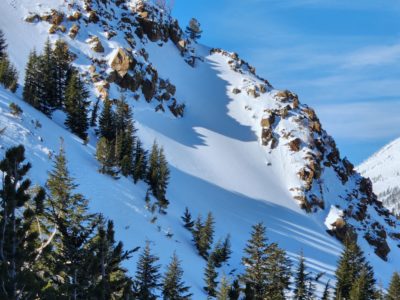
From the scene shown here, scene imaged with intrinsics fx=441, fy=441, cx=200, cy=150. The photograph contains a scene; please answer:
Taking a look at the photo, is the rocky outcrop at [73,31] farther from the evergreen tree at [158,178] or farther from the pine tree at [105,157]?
the pine tree at [105,157]

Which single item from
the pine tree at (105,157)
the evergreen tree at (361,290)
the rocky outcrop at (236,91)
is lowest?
the evergreen tree at (361,290)

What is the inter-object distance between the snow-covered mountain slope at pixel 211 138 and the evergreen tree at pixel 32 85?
132 inches

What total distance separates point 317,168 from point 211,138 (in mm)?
20396

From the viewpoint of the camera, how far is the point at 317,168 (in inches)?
3196

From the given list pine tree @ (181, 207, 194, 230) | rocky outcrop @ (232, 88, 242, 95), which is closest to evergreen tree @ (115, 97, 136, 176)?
pine tree @ (181, 207, 194, 230)

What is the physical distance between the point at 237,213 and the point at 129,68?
31.2m

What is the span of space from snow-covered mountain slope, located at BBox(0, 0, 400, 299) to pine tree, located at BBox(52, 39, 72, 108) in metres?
2.42

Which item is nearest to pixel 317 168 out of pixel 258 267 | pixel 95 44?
pixel 95 44

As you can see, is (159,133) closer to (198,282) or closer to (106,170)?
(106,170)

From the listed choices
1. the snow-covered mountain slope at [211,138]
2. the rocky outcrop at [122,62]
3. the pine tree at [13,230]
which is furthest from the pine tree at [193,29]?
the pine tree at [13,230]

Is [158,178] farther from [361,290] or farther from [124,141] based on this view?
[361,290]

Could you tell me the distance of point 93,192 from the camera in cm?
3897

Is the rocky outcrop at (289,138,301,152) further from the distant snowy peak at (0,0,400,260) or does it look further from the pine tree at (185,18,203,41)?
the pine tree at (185,18,203,41)

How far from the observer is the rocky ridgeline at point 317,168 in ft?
255
